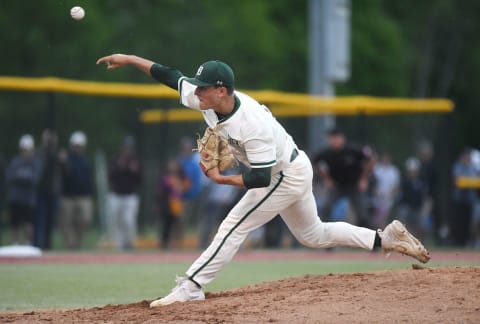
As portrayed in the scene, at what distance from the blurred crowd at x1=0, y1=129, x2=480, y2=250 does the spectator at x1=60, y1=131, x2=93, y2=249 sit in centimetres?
2

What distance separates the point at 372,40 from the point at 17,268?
22235 millimetres

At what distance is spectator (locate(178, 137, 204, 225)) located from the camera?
19.1 metres

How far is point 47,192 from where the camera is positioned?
1712cm

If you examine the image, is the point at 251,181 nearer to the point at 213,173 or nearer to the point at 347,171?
the point at 213,173

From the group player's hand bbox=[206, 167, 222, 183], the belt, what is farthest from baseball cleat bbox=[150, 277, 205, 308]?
the belt

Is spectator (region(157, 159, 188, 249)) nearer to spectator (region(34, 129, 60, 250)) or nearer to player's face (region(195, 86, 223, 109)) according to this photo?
spectator (region(34, 129, 60, 250))

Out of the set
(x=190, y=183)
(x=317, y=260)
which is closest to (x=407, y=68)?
(x=190, y=183)

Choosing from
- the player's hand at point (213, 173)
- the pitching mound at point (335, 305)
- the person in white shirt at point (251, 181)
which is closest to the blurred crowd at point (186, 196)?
the person in white shirt at point (251, 181)

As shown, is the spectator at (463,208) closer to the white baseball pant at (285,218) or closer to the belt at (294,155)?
the white baseball pant at (285,218)

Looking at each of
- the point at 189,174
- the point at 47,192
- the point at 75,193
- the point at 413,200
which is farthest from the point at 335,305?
the point at 413,200

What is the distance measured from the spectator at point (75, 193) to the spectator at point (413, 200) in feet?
23.5

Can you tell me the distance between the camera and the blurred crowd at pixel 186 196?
16875 mm

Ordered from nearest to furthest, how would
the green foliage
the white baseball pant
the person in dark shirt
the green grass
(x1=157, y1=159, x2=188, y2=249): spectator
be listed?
the white baseball pant → the green grass → the person in dark shirt → (x1=157, y1=159, x2=188, y2=249): spectator → the green foliage

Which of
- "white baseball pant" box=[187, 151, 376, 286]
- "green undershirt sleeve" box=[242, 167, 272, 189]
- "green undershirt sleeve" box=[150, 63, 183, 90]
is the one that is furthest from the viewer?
"green undershirt sleeve" box=[150, 63, 183, 90]
